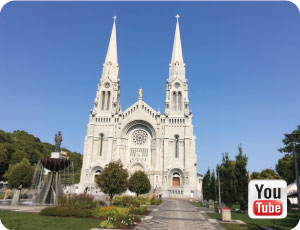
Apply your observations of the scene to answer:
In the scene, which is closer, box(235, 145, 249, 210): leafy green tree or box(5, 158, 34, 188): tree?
box(235, 145, 249, 210): leafy green tree

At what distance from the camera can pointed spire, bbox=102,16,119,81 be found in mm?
63500

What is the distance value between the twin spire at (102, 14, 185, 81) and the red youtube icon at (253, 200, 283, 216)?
5646 cm

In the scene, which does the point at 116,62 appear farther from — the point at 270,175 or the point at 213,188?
the point at 270,175

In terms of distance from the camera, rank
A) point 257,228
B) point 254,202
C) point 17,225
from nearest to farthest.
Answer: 1. point 254,202
2. point 17,225
3. point 257,228

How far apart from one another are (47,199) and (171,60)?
51.5 metres

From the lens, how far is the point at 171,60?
64938mm

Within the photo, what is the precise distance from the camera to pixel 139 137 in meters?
59.4

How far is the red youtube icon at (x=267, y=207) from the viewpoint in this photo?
557cm

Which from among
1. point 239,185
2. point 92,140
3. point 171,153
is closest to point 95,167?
point 92,140

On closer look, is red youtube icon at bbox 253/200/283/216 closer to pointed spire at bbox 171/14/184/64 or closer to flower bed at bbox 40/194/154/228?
flower bed at bbox 40/194/154/228

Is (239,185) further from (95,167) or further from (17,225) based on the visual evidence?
(95,167)

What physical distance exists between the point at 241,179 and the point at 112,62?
49.6 metres

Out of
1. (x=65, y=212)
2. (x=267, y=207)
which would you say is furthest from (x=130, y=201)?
(x=267, y=207)

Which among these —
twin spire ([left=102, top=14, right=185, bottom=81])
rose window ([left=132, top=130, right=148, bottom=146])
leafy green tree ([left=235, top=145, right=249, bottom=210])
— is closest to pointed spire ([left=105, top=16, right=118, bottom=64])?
twin spire ([left=102, top=14, right=185, bottom=81])
